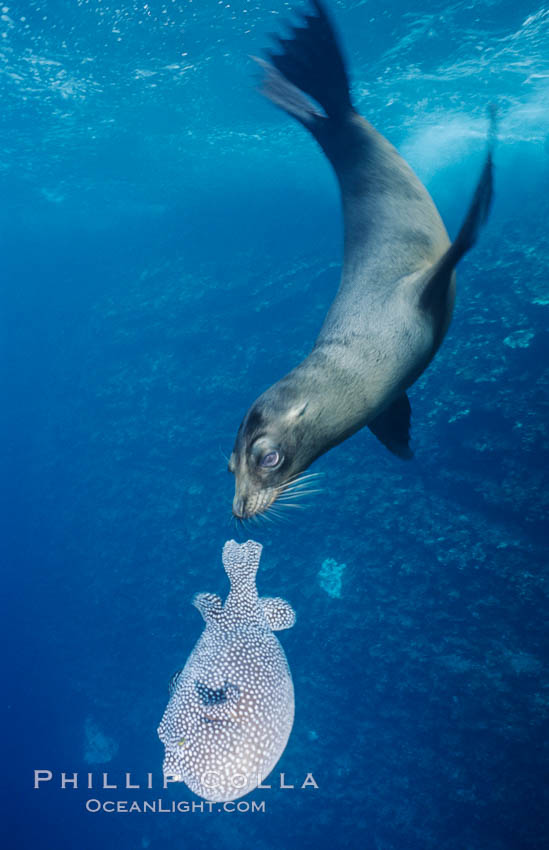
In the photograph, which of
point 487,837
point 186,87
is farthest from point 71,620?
point 186,87

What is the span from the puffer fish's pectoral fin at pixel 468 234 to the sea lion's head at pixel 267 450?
839 millimetres

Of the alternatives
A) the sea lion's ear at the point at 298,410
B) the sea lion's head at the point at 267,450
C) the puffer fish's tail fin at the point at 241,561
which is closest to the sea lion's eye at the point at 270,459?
the sea lion's head at the point at 267,450

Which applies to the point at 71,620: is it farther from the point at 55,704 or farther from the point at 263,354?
the point at 263,354

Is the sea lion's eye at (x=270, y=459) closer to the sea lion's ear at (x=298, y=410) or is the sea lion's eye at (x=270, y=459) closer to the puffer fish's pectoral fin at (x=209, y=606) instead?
the sea lion's ear at (x=298, y=410)

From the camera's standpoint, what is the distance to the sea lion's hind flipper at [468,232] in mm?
1654

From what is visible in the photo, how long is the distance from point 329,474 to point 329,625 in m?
2.84

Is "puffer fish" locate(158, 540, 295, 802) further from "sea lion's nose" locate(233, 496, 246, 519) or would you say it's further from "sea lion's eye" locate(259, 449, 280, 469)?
"sea lion's eye" locate(259, 449, 280, 469)

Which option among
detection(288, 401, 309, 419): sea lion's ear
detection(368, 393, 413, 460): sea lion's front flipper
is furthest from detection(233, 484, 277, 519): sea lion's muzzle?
detection(368, 393, 413, 460): sea lion's front flipper

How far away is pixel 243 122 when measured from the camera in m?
24.9

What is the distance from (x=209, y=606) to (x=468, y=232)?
255cm

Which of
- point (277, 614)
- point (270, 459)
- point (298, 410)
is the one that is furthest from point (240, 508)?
point (277, 614)

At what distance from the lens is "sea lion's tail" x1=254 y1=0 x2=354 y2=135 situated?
2566mm

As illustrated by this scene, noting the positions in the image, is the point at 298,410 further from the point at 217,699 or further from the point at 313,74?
the point at 313,74

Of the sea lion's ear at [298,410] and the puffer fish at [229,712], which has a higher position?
the sea lion's ear at [298,410]
